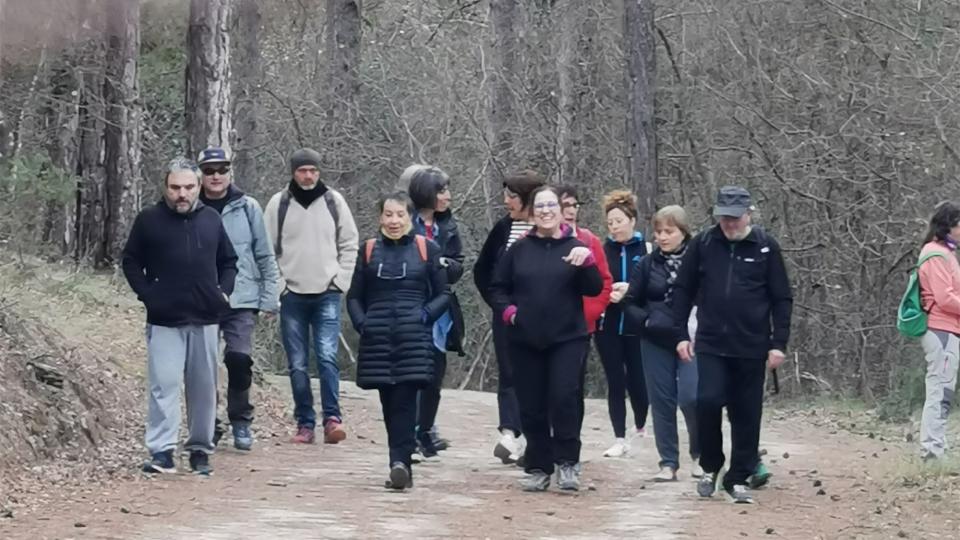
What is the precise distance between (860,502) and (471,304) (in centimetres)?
1856

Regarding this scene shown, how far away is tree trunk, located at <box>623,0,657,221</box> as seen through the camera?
2133 centimetres

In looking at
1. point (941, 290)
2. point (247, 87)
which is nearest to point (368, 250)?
point (941, 290)

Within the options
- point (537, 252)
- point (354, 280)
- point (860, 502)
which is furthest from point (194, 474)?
point (860, 502)

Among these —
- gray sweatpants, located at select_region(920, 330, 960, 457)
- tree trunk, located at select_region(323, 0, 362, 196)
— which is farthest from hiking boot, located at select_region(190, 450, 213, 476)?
tree trunk, located at select_region(323, 0, 362, 196)

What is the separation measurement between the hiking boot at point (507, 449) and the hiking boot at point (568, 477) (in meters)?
1.42

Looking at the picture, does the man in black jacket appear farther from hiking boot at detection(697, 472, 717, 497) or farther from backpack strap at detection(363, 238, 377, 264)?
hiking boot at detection(697, 472, 717, 497)

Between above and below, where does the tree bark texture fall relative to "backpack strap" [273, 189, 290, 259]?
above

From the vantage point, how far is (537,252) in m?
10.9

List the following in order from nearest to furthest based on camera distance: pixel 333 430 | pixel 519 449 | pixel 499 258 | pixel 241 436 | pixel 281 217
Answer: pixel 499 258 < pixel 519 449 < pixel 241 436 < pixel 281 217 < pixel 333 430

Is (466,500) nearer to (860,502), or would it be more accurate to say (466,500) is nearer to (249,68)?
(860,502)

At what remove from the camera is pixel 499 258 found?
11516mm

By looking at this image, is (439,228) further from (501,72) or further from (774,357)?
(501,72)

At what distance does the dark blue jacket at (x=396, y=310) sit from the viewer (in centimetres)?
1080

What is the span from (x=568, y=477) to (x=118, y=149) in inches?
524
